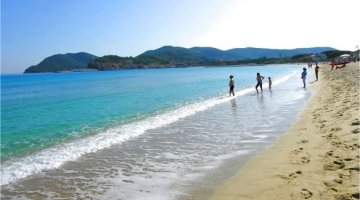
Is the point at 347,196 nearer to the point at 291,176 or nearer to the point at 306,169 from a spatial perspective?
the point at 291,176

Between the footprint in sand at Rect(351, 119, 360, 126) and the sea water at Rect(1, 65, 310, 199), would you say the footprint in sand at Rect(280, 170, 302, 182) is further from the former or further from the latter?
the footprint in sand at Rect(351, 119, 360, 126)

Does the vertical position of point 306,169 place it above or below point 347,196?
below

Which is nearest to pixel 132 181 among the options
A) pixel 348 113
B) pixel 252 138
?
pixel 252 138

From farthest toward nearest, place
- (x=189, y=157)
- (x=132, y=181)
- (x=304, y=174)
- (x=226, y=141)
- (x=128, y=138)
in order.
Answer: (x=128, y=138)
(x=226, y=141)
(x=189, y=157)
(x=132, y=181)
(x=304, y=174)

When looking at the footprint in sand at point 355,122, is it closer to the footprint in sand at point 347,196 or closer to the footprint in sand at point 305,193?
the footprint in sand at point 305,193

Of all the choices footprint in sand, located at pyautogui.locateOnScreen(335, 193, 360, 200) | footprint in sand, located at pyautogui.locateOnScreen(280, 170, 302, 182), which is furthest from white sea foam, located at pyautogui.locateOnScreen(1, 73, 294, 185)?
footprint in sand, located at pyautogui.locateOnScreen(335, 193, 360, 200)

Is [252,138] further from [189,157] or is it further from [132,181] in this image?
[132,181]

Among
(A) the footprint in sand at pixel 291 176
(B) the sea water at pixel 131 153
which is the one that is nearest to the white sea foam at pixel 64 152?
(B) the sea water at pixel 131 153

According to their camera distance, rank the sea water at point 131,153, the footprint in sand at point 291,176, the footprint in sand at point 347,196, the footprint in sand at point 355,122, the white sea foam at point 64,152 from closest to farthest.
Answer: the footprint in sand at point 347,196, the footprint in sand at point 291,176, the sea water at point 131,153, the white sea foam at point 64,152, the footprint in sand at point 355,122

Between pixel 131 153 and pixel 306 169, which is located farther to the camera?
pixel 131 153

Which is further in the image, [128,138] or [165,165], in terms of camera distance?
[128,138]

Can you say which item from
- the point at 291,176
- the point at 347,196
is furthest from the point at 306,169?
the point at 347,196

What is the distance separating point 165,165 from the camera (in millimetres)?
10047

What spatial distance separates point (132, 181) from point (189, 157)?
7.91ft
